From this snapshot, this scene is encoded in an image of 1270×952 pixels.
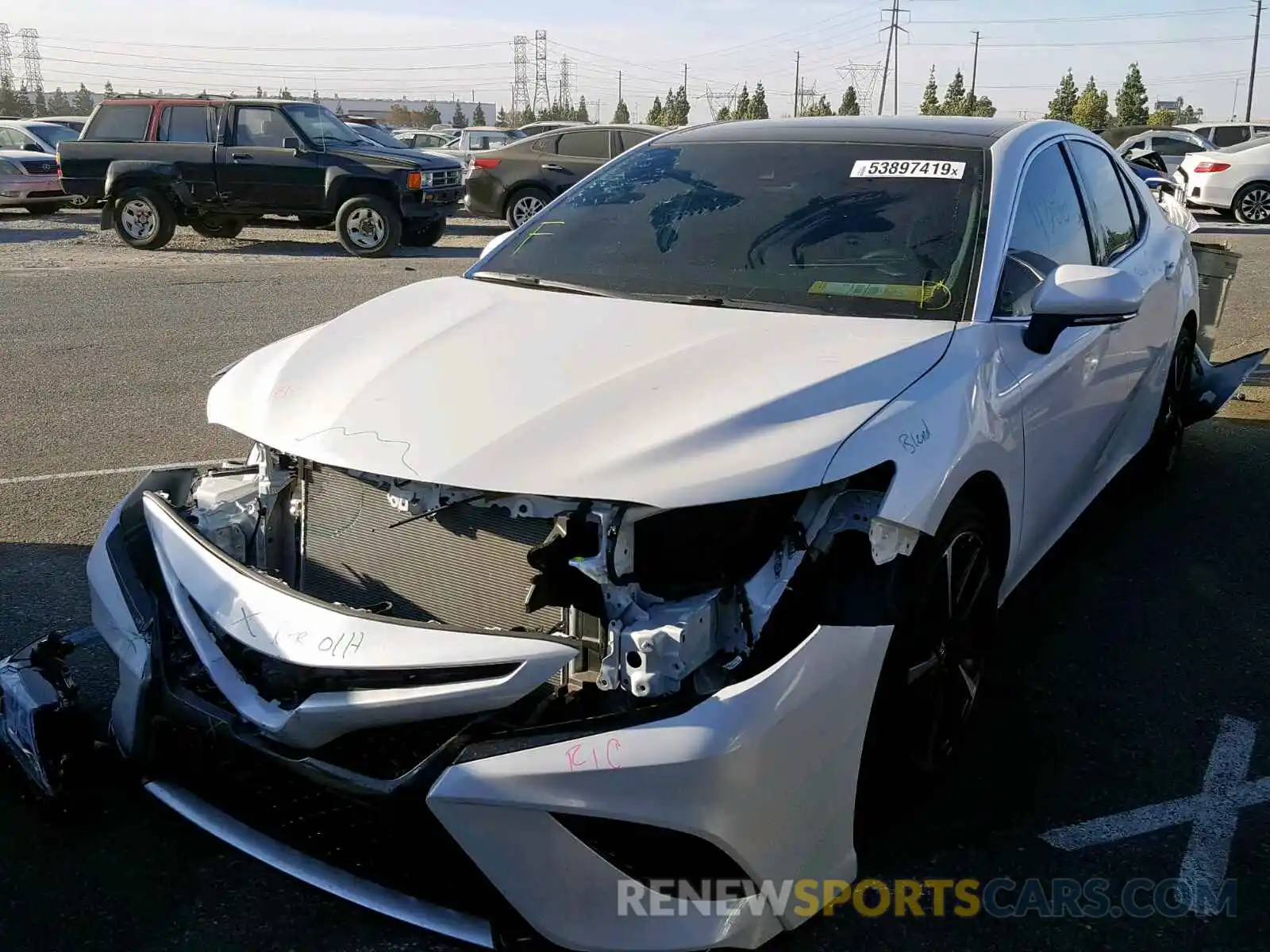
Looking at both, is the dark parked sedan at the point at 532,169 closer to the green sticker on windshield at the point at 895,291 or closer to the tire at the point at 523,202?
the tire at the point at 523,202

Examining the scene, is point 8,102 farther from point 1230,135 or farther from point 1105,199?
point 1105,199

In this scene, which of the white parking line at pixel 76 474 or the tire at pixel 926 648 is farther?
the white parking line at pixel 76 474

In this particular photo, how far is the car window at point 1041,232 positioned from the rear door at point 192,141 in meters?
13.0

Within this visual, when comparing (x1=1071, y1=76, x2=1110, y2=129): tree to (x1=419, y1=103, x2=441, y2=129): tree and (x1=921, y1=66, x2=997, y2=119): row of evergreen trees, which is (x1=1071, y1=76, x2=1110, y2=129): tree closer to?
(x1=921, y1=66, x2=997, y2=119): row of evergreen trees

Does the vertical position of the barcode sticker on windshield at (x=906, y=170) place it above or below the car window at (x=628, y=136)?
below

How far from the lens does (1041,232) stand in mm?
3607

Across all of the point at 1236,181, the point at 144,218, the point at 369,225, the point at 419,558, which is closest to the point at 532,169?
the point at 369,225

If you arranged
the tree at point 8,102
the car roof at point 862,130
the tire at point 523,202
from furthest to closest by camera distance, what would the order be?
the tree at point 8,102, the tire at point 523,202, the car roof at point 862,130

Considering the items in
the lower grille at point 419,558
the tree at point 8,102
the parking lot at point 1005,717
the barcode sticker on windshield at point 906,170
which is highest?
the tree at point 8,102

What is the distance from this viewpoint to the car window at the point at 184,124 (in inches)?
587

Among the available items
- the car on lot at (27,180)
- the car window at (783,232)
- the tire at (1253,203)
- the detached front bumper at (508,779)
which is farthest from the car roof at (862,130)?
the car on lot at (27,180)

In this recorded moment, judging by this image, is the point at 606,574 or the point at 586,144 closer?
the point at 606,574

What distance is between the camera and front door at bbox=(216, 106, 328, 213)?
48.2ft

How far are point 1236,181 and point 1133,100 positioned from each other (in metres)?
50.6
